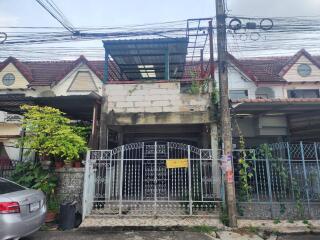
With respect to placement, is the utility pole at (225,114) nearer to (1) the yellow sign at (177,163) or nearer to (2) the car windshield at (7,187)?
(1) the yellow sign at (177,163)

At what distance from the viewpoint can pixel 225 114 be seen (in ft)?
21.4

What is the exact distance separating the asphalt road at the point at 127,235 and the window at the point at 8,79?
13.3m

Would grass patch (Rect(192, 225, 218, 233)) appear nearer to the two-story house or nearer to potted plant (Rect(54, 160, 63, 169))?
the two-story house

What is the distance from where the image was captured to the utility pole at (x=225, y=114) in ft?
20.3

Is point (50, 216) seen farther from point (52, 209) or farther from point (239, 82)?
point (239, 82)

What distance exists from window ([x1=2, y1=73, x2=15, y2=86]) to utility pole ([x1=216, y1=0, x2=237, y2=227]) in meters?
14.6

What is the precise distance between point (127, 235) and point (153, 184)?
1.95 m

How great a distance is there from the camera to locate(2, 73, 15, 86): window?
16.2 metres

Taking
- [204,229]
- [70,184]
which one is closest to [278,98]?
[204,229]

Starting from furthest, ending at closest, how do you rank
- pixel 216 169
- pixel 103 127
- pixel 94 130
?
pixel 103 127, pixel 94 130, pixel 216 169

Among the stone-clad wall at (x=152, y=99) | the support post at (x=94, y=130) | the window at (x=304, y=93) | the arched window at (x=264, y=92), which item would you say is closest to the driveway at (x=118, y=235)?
the support post at (x=94, y=130)

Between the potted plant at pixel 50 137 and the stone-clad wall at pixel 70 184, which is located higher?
the potted plant at pixel 50 137

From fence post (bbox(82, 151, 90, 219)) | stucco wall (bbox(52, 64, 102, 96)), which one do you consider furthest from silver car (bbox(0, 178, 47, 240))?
stucco wall (bbox(52, 64, 102, 96))

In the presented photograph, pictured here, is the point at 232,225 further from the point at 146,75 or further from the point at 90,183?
the point at 146,75
